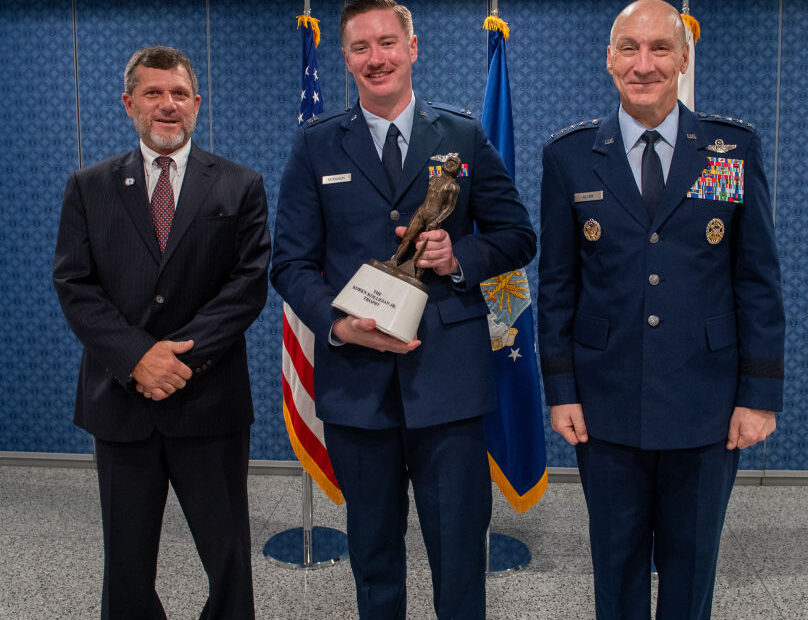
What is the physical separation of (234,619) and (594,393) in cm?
113

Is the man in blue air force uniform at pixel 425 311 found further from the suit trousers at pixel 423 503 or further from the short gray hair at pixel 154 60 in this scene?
the short gray hair at pixel 154 60

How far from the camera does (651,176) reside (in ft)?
5.63

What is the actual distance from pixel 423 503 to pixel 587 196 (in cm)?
82

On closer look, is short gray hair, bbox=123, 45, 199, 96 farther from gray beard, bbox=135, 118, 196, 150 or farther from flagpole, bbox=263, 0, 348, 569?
flagpole, bbox=263, 0, 348, 569

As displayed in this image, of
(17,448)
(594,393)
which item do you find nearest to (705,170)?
(594,393)

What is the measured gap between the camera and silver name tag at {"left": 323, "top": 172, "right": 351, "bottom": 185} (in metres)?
1.89

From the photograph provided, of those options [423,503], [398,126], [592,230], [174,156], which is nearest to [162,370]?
[174,156]

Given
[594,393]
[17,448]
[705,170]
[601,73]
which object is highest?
[601,73]

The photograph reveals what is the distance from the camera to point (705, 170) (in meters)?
1.69

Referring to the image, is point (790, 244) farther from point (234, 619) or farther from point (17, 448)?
point (17, 448)

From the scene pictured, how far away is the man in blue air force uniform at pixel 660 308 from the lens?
5.52ft

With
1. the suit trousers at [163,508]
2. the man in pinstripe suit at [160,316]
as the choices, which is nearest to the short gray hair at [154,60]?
the man in pinstripe suit at [160,316]

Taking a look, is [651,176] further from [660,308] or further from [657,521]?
[657,521]

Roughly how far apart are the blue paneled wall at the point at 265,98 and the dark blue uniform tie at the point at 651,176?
2.15m
